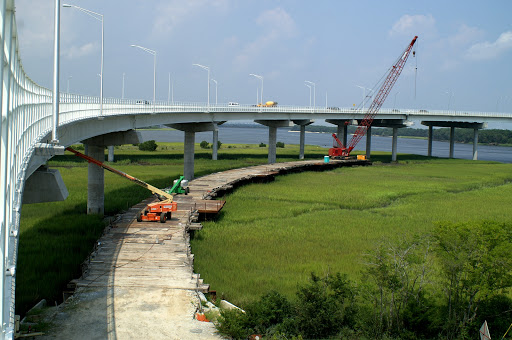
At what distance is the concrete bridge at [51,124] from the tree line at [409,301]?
754 cm

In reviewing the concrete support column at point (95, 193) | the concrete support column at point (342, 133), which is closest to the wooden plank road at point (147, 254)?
the concrete support column at point (95, 193)

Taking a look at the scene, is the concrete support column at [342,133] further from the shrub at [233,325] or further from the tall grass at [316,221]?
the shrub at [233,325]

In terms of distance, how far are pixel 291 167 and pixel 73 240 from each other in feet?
145

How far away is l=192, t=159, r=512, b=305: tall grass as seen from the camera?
75.8 ft

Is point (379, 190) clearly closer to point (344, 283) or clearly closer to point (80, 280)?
point (344, 283)

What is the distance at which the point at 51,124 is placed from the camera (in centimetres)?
2109

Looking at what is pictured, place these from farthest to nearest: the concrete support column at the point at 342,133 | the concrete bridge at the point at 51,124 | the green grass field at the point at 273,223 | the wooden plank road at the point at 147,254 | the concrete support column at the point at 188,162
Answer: the concrete support column at the point at 342,133, the concrete support column at the point at 188,162, the green grass field at the point at 273,223, the wooden plank road at the point at 147,254, the concrete bridge at the point at 51,124

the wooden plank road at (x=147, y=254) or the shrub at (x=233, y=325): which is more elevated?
the wooden plank road at (x=147, y=254)

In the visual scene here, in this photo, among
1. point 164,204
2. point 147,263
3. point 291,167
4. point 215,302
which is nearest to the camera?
point 215,302

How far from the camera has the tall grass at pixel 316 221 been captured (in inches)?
910

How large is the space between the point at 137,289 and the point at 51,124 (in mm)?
7152

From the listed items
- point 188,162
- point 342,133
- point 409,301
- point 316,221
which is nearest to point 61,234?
point 316,221

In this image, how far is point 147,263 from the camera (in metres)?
21.1

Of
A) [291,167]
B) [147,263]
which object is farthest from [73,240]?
[291,167]
